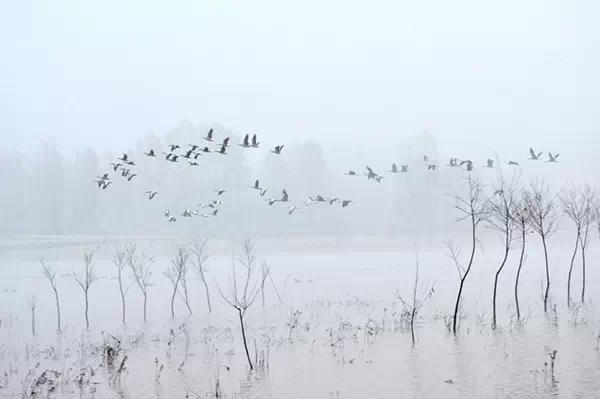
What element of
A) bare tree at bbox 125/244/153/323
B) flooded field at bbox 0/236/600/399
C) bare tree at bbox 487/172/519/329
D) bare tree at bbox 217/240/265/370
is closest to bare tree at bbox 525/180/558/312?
bare tree at bbox 487/172/519/329

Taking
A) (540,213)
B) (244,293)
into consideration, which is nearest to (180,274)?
(244,293)

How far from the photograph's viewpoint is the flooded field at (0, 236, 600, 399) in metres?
14.2

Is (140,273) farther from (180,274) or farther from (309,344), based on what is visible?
(309,344)

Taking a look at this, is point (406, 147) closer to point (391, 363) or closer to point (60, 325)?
point (60, 325)

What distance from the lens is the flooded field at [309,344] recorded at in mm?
14234

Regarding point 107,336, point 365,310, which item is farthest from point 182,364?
point 365,310

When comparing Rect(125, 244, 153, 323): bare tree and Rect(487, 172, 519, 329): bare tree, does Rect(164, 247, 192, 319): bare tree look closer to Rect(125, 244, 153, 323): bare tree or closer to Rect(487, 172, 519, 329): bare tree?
Rect(125, 244, 153, 323): bare tree

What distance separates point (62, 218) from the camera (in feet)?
225

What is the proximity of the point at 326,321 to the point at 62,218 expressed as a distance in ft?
176

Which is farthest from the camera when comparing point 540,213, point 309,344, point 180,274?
point 180,274

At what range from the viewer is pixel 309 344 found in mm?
19359

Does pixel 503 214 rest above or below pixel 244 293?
above

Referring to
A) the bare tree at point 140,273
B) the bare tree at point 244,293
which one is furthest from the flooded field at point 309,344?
the bare tree at point 140,273

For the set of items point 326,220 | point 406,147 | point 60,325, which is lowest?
point 60,325
